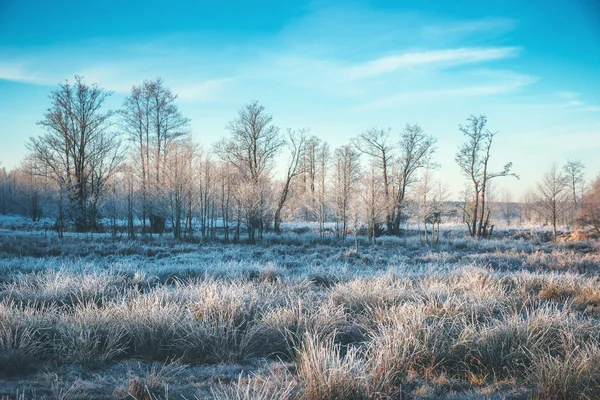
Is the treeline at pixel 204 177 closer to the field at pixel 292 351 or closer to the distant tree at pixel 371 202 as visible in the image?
the distant tree at pixel 371 202

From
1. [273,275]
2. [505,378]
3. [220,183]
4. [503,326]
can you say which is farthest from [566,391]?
[220,183]

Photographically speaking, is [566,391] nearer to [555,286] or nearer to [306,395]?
[306,395]

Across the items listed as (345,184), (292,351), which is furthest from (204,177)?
(292,351)

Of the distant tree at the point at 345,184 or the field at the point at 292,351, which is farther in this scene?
the distant tree at the point at 345,184

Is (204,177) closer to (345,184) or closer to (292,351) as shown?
(345,184)

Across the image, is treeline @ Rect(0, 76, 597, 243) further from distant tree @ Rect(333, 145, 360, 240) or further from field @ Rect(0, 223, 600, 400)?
field @ Rect(0, 223, 600, 400)

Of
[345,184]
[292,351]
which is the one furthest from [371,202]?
[292,351]

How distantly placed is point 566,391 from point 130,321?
4.73m

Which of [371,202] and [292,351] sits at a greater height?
[371,202]

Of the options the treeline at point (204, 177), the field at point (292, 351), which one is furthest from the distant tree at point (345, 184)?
the field at point (292, 351)

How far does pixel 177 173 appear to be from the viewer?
27031mm

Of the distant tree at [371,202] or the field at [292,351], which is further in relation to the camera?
the distant tree at [371,202]

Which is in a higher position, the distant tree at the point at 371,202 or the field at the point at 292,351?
the distant tree at the point at 371,202

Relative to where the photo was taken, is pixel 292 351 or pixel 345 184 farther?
pixel 345 184
